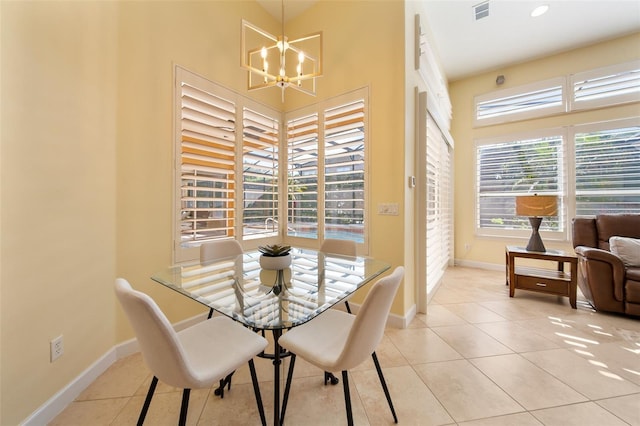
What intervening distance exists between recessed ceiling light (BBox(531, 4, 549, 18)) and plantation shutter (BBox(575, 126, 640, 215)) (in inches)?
72.1

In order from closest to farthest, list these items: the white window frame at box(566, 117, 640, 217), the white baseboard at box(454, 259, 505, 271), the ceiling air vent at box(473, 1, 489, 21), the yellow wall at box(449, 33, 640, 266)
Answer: the ceiling air vent at box(473, 1, 489, 21)
the yellow wall at box(449, 33, 640, 266)
the white window frame at box(566, 117, 640, 217)
the white baseboard at box(454, 259, 505, 271)

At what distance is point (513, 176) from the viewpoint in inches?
160

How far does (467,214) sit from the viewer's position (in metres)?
4.48

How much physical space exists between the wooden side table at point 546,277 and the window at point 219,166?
3.18 meters

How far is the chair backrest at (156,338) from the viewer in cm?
83

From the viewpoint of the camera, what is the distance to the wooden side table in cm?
273

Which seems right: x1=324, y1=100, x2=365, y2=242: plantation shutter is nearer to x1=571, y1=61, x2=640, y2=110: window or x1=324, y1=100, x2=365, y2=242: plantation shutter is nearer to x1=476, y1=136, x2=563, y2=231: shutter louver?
x1=476, y1=136, x2=563, y2=231: shutter louver

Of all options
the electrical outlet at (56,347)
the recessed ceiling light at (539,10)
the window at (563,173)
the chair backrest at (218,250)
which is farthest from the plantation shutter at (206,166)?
the window at (563,173)

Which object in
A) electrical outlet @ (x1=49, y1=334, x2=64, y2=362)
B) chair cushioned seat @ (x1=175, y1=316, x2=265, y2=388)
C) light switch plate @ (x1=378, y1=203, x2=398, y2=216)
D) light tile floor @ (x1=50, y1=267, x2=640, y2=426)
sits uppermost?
light switch plate @ (x1=378, y1=203, x2=398, y2=216)

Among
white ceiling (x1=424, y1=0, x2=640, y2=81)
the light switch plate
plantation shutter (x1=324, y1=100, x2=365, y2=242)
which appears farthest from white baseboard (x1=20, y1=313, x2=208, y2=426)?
white ceiling (x1=424, y1=0, x2=640, y2=81)

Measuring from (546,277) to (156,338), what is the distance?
3.93 metres

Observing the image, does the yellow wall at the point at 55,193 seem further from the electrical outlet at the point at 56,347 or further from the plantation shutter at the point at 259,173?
the plantation shutter at the point at 259,173

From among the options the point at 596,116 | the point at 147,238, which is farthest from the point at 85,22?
the point at 596,116

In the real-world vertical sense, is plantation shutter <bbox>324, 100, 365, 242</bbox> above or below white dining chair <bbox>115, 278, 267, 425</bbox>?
above
